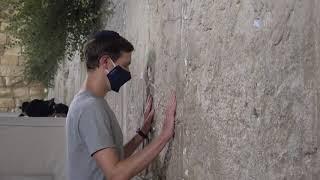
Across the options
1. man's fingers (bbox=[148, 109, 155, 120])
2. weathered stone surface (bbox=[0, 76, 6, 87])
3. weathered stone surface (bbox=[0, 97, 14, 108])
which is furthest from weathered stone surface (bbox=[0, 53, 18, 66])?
man's fingers (bbox=[148, 109, 155, 120])

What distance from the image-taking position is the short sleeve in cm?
180

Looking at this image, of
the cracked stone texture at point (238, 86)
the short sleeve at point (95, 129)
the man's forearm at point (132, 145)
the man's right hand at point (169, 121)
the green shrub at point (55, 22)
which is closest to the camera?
the cracked stone texture at point (238, 86)

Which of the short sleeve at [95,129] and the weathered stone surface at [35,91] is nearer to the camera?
the short sleeve at [95,129]

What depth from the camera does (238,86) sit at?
1469mm

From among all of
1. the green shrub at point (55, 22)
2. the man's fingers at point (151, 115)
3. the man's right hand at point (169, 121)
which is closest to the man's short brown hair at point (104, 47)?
the man's right hand at point (169, 121)

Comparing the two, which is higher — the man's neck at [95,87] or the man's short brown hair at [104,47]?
the man's short brown hair at [104,47]

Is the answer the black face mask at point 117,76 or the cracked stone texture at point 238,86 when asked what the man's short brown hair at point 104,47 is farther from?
the cracked stone texture at point 238,86

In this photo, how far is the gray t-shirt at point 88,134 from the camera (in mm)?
1816

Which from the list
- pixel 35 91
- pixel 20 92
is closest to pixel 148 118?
pixel 35 91

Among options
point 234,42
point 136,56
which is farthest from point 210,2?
point 136,56

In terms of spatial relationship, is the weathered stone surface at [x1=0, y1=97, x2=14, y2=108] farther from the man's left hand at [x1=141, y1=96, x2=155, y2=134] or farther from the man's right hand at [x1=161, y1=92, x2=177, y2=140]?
the man's right hand at [x1=161, y1=92, x2=177, y2=140]

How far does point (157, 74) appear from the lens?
2350 millimetres

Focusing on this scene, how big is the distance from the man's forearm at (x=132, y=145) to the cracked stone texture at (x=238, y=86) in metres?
0.12

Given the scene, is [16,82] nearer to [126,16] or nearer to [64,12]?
[64,12]
